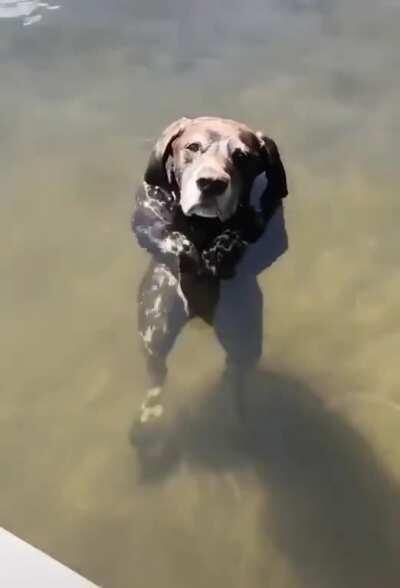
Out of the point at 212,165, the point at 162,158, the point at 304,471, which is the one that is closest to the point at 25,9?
the point at 162,158

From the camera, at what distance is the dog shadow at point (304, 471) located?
2.76 metres

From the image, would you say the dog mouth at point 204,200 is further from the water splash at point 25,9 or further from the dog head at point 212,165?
the water splash at point 25,9

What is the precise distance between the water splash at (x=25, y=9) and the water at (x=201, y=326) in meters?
0.17

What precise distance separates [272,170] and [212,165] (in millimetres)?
337

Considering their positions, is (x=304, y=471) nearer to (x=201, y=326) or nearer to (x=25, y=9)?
(x=201, y=326)

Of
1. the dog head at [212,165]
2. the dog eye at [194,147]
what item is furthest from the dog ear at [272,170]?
the dog eye at [194,147]

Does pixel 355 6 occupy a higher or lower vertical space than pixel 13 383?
higher

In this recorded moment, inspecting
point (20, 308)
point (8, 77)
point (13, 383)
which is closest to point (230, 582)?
point (13, 383)

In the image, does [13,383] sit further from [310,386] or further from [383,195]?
[383,195]

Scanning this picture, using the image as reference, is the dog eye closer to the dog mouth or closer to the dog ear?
the dog mouth

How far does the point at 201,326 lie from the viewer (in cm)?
332

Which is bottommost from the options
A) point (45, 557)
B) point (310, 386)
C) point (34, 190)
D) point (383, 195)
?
point (45, 557)

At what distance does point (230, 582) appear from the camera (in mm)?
2711

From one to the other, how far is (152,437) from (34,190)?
1.40 metres
